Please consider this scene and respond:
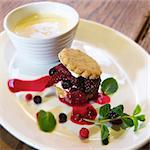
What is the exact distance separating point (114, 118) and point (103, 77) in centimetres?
21

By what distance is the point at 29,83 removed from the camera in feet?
3.25

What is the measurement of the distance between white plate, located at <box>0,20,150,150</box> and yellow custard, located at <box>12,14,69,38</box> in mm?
63

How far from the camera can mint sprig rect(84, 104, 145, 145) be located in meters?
0.79

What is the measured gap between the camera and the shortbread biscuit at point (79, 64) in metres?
0.90

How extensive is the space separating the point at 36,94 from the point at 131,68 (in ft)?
0.95

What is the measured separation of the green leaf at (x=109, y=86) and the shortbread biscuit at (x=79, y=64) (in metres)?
0.05

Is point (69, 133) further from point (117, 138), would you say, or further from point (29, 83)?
point (29, 83)

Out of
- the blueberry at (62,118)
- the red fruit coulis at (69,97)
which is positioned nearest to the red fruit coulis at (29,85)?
the red fruit coulis at (69,97)

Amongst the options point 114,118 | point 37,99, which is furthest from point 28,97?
point 114,118

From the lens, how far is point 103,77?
3.31 ft

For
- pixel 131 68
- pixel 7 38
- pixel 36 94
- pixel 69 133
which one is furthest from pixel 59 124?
pixel 7 38

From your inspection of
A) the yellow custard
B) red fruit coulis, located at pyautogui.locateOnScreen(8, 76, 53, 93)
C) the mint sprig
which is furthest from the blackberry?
the yellow custard

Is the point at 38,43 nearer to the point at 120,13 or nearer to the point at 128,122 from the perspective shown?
the point at 128,122

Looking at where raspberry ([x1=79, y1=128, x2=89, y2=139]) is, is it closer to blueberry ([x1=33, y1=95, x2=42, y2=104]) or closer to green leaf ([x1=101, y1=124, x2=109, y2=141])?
green leaf ([x1=101, y1=124, x2=109, y2=141])
